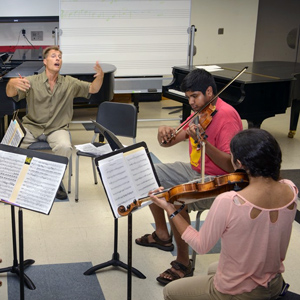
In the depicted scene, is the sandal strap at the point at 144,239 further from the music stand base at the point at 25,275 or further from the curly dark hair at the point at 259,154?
the curly dark hair at the point at 259,154

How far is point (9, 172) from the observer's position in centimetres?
246

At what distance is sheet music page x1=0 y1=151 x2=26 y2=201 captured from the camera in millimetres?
2439

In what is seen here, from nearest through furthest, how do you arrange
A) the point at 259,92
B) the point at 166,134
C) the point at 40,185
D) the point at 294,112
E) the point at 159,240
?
the point at 40,185
the point at 166,134
the point at 159,240
the point at 259,92
the point at 294,112

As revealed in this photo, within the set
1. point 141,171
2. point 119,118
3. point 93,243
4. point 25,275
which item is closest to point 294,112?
point 119,118

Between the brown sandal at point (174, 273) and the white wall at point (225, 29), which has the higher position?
the white wall at point (225, 29)

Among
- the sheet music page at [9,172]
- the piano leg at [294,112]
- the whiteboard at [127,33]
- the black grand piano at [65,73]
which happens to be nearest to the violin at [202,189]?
the sheet music page at [9,172]

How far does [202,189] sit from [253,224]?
353mm

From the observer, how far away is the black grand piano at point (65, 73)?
5.02 metres

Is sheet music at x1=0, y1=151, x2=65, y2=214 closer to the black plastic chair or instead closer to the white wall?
the black plastic chair

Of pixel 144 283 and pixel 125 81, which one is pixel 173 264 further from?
pixel 125 81

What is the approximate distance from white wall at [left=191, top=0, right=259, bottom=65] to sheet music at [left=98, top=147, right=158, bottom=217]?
656 cm

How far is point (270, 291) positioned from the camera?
6.82 feet

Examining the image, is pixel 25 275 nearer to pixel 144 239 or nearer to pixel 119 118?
pixel 144 239

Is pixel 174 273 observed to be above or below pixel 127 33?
below
